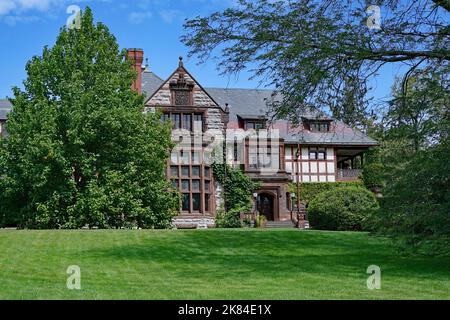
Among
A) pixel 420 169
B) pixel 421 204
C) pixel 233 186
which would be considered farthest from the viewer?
pixel 233 186

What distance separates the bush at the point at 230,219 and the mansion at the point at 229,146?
86 cm

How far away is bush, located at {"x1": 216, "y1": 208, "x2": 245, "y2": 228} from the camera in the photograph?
35.3 metres

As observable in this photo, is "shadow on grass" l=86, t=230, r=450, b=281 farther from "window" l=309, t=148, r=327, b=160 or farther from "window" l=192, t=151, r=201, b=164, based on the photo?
"window" l=309, t=148, r=327, b=160

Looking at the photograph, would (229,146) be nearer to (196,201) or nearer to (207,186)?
(207,186)

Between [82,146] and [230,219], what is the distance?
11.4m

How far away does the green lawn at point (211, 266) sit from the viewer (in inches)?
346

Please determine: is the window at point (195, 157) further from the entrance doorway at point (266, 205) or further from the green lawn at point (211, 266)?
the green lawn at point (211, 266)

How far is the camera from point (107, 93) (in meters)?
27.9

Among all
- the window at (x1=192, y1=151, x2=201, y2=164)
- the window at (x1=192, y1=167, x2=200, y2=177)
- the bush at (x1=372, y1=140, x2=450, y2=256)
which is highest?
the window at (x1=192, y1=151, x2=201, y2=164)

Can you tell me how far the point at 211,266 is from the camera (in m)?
12.7

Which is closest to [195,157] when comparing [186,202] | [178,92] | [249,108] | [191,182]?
[191,182]

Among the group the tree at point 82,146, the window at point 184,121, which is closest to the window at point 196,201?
the window at point 184,121

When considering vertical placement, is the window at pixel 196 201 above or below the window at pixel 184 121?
below

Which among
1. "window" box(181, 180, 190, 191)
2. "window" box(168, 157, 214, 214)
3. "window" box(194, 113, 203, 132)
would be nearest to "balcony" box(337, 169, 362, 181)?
"window" box(168, 157, 214, 214)
